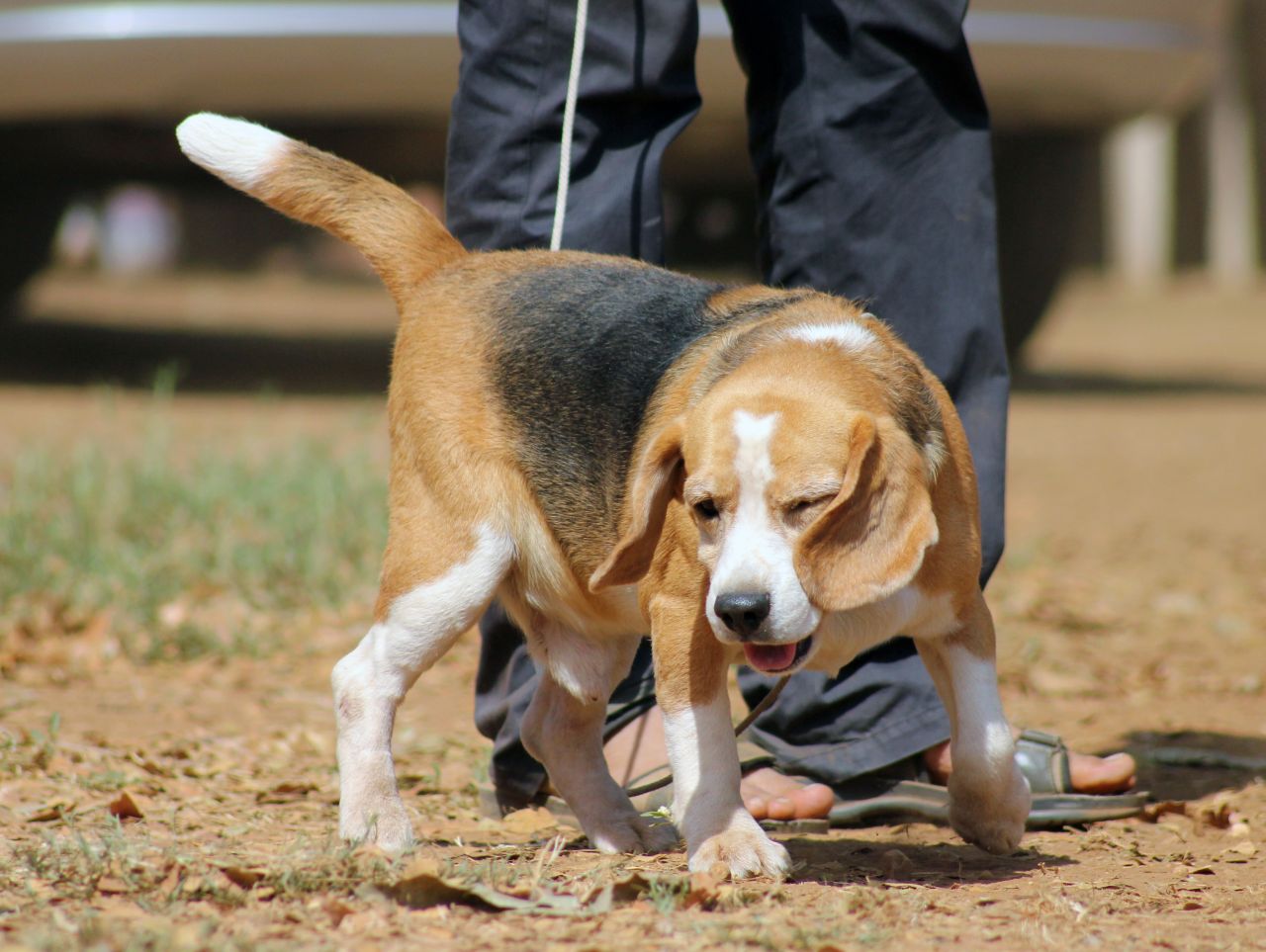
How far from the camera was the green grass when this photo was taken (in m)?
4.35

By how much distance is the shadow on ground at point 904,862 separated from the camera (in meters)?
2.55

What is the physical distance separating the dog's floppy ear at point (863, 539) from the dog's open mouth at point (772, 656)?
9 centimetres

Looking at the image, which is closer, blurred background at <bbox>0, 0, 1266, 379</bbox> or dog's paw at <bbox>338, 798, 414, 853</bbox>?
dog's paw at <bbox>338, 798, 414, 853</bbox>

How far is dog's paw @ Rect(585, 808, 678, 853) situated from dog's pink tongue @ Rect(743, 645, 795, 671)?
589mm

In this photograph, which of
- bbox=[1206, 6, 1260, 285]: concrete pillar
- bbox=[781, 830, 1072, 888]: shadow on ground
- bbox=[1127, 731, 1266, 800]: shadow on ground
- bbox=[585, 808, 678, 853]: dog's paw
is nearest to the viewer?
bbox=[781, 830, 1072, 888]: shadow on ground

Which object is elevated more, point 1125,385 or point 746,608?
point 746,608

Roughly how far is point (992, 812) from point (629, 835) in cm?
59

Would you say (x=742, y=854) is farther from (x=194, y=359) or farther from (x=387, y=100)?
(x=194, y=359)

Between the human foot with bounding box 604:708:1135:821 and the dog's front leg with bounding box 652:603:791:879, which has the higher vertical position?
the dog's front leg with bounding box 652:603:791:879

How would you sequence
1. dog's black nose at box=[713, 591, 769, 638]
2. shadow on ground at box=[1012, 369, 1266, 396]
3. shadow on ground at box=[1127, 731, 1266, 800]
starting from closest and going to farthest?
1. dog's black nose at box=[713, 591, 769, 638]
2. shadow on ground at box=[1127, 731, 1266, 800]
3. shadow on ground at box=[1012, 369, 1266, 396]

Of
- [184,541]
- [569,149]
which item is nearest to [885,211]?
[569,149]

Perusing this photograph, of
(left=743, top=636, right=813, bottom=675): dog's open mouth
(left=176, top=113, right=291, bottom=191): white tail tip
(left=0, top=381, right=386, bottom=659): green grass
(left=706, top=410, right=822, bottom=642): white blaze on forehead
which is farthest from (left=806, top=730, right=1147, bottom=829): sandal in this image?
(left=0, top=381, right=386, bottom=659): green grass

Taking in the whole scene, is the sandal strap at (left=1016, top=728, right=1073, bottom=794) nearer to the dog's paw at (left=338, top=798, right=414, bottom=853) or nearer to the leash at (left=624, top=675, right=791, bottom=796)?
the leash at (left=624, top=675, right=791, bottom=796)

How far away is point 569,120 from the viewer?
3031 millimetres
